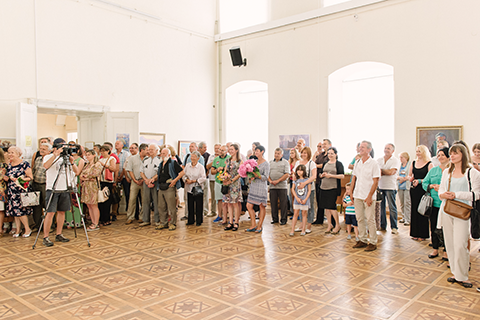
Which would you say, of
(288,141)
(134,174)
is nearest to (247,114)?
(288,141)

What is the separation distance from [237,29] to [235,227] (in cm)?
829

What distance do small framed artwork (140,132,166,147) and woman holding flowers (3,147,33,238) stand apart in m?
4.44

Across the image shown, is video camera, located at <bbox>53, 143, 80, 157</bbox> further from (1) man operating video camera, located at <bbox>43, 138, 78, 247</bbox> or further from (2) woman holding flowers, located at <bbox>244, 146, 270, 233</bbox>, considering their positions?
(2) woman holding flowers, located at <bbox>244, 146, 270, 233</bbox>

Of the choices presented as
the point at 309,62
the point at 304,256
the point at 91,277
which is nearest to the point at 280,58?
the point at 309,62

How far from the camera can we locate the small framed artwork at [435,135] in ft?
28.4

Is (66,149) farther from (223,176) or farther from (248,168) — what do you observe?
(248,168)

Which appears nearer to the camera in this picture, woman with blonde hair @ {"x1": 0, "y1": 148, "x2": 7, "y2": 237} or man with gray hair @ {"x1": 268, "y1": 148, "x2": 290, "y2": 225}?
woman with blonde hair @ {"x1": 0, "y1": 148, "x2": 7, "y2": 237}

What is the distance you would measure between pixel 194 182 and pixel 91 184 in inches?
82.4

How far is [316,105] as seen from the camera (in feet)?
36.2

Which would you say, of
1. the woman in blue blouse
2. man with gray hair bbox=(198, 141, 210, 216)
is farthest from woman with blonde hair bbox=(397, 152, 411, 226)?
man with gray hair bbox=(198, 141, 210, 216)

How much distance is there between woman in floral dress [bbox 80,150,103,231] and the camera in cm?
776

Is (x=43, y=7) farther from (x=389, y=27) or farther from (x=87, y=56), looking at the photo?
(x=389, y=27)

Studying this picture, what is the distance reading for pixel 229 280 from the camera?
15.5 ft

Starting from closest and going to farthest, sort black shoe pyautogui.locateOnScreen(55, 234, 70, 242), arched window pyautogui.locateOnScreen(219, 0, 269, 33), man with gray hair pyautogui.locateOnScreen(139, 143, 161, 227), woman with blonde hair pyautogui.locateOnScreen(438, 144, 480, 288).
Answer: woman with blonde hair pyautogui.locateOnScreen(438, 144, 480, 288)
black shoe pyautogui.locateOnScreen(55, 234, 70, 242)
man with gray hair pyautogui.locateOnScreen(139, 143, 161, 227)
arched window pyautogui.locateOnScreen(219, 0, 269, 33)
